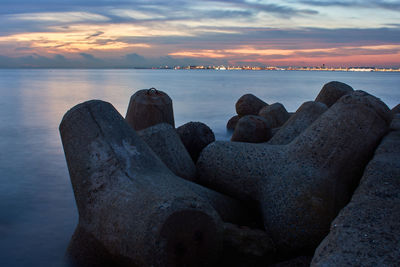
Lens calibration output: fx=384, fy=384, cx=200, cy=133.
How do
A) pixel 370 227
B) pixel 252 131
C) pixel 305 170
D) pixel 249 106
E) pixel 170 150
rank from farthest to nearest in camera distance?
pixel 249 106 → pixel 252 131 → pixel 170 150 → pixel 305 170 → pixel 370 227

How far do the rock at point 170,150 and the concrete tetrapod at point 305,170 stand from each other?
0.19m

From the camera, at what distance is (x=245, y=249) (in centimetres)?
288

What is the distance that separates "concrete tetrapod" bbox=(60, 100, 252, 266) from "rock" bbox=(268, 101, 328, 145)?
1.67 m

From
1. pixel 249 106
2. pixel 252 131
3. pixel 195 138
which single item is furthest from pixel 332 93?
pixel 195 138

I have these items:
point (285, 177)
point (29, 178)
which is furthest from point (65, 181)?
point (285, 177)

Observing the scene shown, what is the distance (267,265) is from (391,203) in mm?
1011

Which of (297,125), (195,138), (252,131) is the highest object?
(297,125)

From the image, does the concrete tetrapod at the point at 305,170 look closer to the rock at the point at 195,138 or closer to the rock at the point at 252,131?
the rock at the point at 195,138

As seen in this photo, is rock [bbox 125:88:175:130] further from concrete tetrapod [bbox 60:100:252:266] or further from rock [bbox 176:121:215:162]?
concrete tetrapod [bbox 60:100:252:266]

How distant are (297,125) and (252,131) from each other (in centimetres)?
139

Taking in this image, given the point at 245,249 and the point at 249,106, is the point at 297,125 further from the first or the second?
the point at 249,106

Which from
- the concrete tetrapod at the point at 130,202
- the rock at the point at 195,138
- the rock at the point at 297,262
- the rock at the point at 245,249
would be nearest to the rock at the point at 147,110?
the rock at the point at 195,138

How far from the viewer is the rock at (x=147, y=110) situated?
570 cm

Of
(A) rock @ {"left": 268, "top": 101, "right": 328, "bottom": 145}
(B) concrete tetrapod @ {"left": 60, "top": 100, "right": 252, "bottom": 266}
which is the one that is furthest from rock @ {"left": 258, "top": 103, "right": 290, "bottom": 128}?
(B) concrete tetrapod @ {"left": 60, "top": 100, "right": 252, "bottom": 266}
